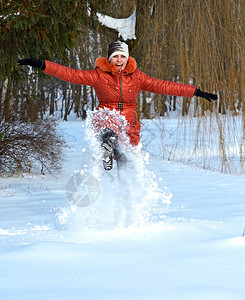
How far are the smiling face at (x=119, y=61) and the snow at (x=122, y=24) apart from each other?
3725 mm

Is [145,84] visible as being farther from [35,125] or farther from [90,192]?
[35,125]

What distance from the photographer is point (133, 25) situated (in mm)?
7125

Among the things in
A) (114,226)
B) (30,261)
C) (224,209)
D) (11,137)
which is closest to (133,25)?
(11,137)

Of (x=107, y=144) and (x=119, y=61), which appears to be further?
(x=119, y=61)

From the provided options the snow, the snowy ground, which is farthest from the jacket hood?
→ the snow

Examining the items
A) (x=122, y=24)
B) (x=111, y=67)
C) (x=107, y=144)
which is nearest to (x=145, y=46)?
(x=122, y=24)

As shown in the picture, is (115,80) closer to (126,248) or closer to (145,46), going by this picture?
(126,248)

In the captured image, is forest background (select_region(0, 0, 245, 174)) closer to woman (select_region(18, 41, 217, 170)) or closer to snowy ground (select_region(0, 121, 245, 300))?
woman (select_region(18, 41, 217, 170))

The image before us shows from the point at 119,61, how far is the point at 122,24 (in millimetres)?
3947

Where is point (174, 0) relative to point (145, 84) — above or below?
above

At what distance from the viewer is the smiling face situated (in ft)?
11.4

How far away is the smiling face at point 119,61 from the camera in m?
3.47

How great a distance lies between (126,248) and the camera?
8.46ft

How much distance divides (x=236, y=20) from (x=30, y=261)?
4.53 m
